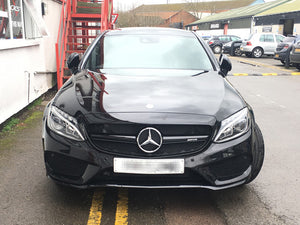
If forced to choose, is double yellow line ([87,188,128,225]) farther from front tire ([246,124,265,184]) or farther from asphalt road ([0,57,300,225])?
front tire ([246,124,265,184])

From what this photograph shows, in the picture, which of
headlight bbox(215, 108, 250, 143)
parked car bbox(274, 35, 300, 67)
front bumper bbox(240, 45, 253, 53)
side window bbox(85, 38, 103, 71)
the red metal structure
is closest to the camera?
headlight bbox(215, 108, 250, 143)

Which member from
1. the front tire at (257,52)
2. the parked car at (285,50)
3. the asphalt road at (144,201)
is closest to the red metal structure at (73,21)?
the asphalt road at (144,201)

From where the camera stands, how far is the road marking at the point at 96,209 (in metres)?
2.76

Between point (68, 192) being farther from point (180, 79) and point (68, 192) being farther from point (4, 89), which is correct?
point (4, 89)

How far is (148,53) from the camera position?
4.16 m

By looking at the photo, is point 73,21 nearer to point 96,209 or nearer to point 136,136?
point 96,209

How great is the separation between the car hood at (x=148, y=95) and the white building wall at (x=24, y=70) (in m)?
2.52

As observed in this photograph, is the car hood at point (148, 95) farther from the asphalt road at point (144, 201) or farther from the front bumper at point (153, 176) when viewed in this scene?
the asphalt road at point (144, 201)

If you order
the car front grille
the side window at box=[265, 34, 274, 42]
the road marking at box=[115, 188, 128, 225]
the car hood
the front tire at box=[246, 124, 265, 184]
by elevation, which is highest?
the side window at box=[265, 34, 274, 42]

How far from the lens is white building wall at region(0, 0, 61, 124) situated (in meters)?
5.62

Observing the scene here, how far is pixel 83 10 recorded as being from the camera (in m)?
10.9

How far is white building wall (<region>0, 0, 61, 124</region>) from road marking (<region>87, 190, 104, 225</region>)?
291cm

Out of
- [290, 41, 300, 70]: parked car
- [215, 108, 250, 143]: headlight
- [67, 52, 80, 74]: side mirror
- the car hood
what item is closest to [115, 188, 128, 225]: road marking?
the car hood

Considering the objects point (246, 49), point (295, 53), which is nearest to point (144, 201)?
point (295, 53)
